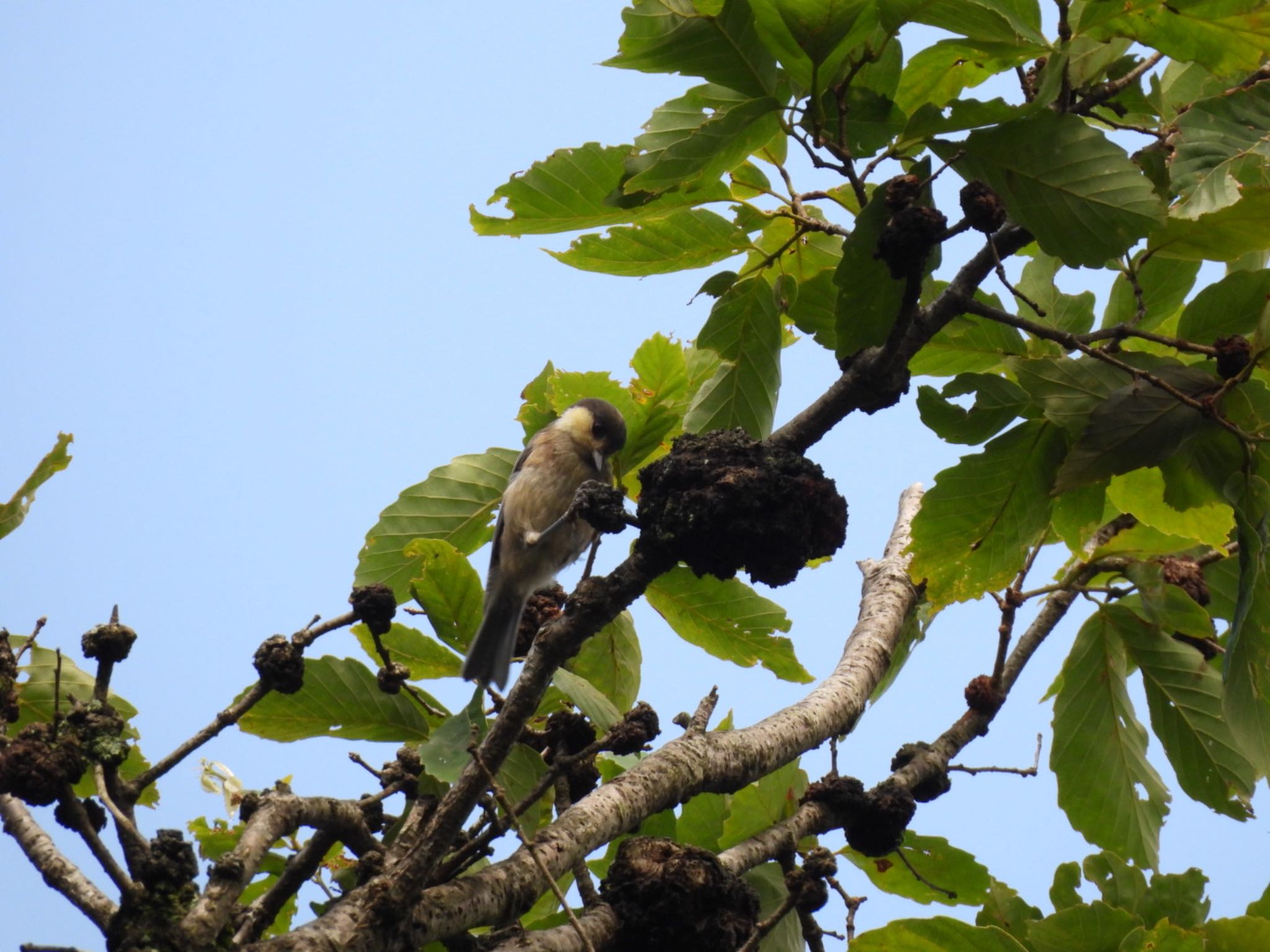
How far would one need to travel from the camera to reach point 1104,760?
315cm

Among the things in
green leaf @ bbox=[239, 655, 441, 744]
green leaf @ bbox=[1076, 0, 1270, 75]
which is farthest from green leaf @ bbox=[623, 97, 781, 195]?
green leaf @ bbox=[239, 655, 441, 744]

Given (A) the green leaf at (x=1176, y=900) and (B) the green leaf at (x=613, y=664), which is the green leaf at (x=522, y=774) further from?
→ (A) the green leaf at (x=1176, y=900)

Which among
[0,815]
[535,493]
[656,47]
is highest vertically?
[535,493]

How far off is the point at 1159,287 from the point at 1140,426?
0.66 meters

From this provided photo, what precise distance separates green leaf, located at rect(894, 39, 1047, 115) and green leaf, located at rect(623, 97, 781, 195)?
1.10 feet

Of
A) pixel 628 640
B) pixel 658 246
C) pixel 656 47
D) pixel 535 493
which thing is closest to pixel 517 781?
pixel 628 640

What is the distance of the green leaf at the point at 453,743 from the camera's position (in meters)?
2.32

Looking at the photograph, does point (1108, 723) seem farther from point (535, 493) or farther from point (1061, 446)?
point (535, 493)

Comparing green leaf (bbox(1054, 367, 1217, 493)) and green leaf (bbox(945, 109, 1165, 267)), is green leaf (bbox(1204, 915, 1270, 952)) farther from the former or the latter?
green leaf (bbox(945, 109, 1165, 267))

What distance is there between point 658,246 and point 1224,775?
2139 millimetres

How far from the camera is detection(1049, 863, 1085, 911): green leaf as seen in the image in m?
2.73

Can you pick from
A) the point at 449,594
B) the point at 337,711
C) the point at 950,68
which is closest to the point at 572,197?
the point at 950,68

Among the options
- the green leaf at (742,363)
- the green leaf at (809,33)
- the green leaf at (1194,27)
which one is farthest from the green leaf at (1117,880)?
the green leaf at (809,33)

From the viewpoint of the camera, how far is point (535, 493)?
17.4 feet
